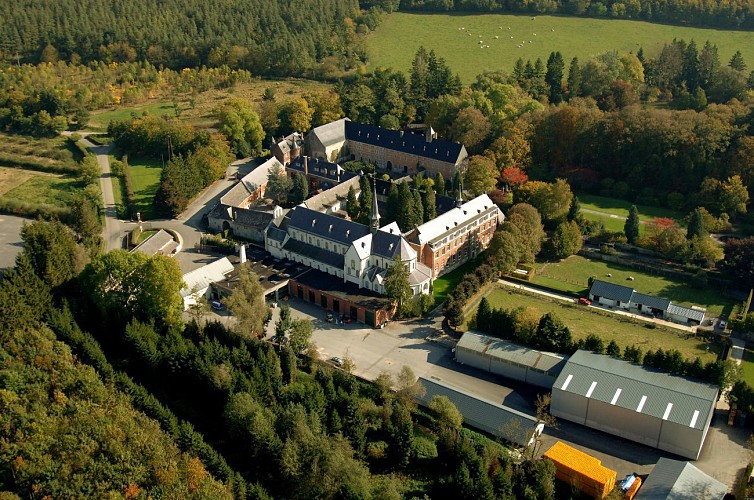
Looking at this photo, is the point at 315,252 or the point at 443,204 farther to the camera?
the point at 443,204

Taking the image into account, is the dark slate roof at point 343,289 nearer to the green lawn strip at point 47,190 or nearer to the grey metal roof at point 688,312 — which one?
the grey metal roof at point 688,312

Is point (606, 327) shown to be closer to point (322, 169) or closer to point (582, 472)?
point (582, 472)

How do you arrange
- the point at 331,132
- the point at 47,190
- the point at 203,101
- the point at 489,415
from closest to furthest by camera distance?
the point at 489,415 < the point at 47,190 < the point at 331,132 < the point at 203,101

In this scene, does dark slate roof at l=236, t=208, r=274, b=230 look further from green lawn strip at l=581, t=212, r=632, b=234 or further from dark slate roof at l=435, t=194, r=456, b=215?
green lawn strip at l=581, t=212, r=632, b=234

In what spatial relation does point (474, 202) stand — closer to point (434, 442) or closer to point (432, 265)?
point (432, 265)

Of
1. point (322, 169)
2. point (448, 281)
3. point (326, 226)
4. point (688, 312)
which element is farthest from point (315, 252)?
point (688, 312)

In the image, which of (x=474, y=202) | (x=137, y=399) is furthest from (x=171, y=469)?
(x=474, y=202)

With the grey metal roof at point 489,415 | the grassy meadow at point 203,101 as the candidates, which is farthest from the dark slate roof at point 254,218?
the grassy meadow at point 203,101
